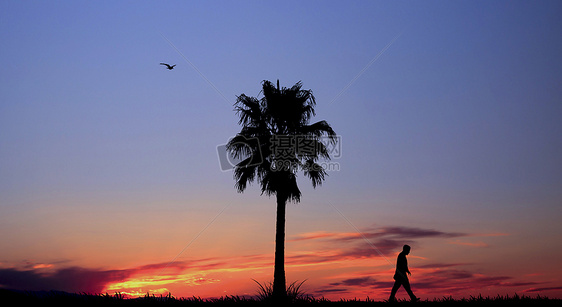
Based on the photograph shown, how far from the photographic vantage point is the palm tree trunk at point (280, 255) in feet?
89.4

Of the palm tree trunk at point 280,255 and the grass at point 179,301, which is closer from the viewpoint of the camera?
the grass at point 179,301

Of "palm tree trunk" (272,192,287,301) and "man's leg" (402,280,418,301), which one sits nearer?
"man's leg" (402,280,418,301)

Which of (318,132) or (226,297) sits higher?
(318,132)

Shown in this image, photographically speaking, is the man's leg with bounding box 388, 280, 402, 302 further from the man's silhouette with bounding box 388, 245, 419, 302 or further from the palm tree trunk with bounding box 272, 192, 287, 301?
the palm tree trunk with bounding box 272, 192, 287, 301

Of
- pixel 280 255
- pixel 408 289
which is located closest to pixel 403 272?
pixel 408 289

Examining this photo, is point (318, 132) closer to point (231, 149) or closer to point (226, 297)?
point (231, 149)

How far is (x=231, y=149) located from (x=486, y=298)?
14.4 meters

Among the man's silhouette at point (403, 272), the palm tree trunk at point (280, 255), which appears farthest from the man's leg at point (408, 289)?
the palm tree trunk at point (280, 255)

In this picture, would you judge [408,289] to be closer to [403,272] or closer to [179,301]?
[403,272]

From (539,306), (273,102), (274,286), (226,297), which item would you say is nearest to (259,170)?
(273,102)

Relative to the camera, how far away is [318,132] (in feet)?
102

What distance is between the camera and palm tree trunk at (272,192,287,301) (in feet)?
89.4

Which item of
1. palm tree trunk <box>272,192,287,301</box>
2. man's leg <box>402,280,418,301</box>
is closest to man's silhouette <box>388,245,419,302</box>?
man's leg <box>402,280,418,301</box>

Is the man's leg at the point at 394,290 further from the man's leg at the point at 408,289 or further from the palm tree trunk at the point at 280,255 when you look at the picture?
the palm tree trunk at the point at 280,255
